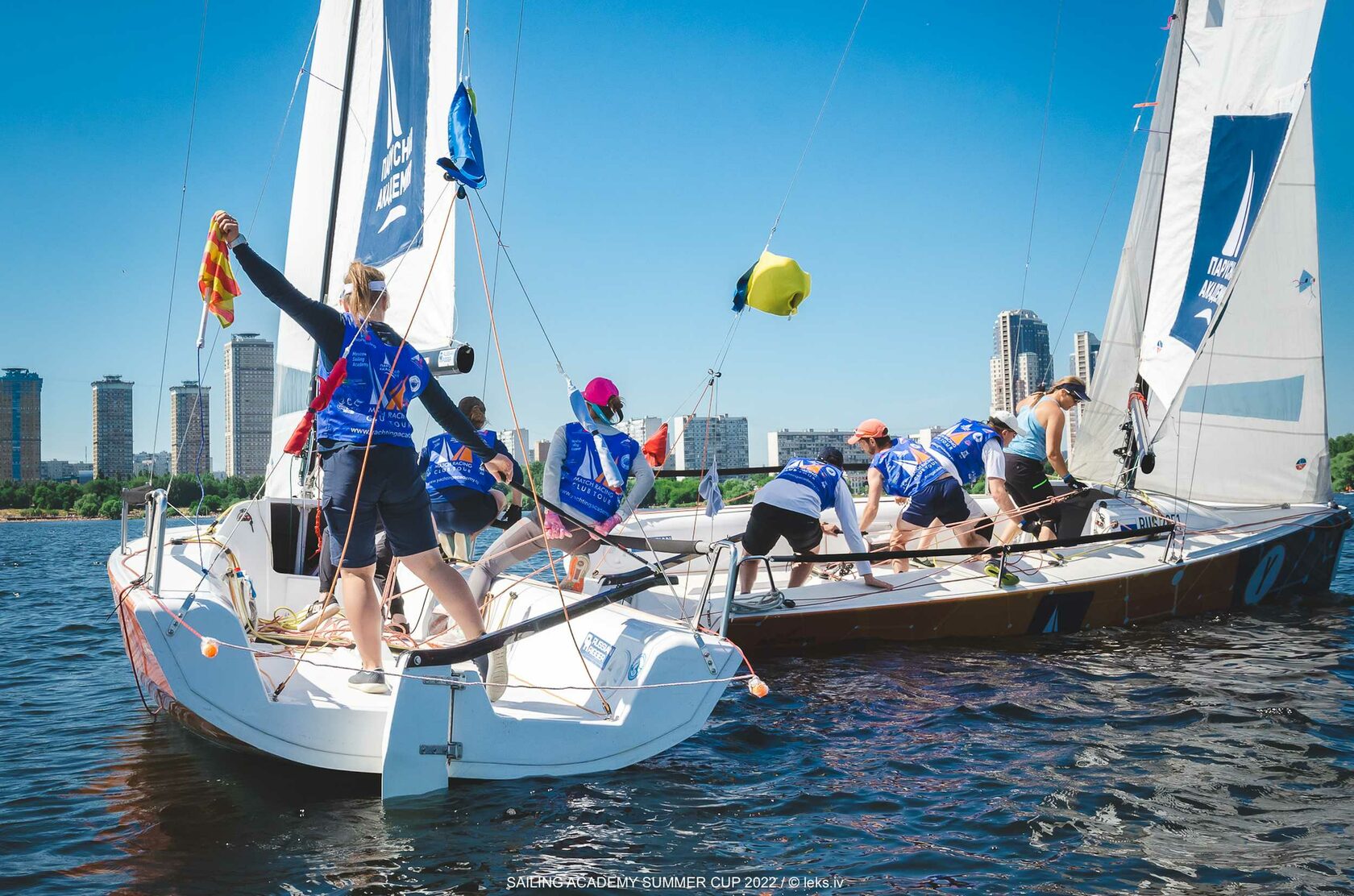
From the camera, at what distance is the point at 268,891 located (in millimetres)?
2932

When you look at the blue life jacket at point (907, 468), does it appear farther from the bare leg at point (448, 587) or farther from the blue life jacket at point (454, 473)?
the bare leg at point (448, 587)

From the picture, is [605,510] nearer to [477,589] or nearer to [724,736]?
[477,589]

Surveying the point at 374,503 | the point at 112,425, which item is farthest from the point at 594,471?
the point at 112,425

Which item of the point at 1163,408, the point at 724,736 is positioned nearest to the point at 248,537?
the point at 724,736

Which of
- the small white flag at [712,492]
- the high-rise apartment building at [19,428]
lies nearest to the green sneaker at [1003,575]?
the small white flag at [712,492]

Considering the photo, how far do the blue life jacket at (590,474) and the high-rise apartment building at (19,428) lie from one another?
120 metres

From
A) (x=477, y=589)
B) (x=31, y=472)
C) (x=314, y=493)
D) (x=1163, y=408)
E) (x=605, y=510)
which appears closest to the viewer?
(x=477, y=589)

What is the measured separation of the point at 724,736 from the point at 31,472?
4837 inches

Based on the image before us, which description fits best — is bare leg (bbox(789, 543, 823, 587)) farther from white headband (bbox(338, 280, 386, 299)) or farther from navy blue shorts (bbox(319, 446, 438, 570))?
white headband (bbox(338, 280, 386, 299))

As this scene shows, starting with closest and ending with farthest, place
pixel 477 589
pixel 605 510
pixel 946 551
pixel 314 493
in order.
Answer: pixel 477 589 → pixel 605 510 → pixel 314 493 → pixel 946 551

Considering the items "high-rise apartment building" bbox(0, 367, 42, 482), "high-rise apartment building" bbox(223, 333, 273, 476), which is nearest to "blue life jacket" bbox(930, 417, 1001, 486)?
"high-rise apartment building" bbox(223, 333, 273, 476)

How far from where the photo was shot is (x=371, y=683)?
3.89 meters

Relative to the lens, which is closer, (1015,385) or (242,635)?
(242,635)

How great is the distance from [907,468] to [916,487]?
18cm
